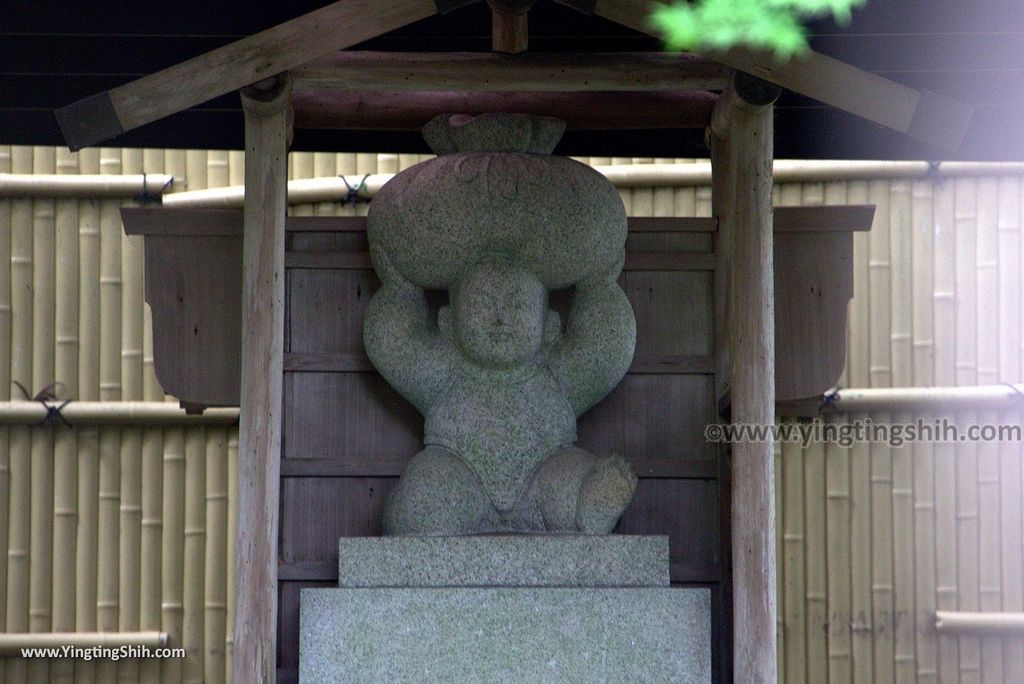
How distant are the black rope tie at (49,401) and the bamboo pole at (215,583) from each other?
74 centimetres

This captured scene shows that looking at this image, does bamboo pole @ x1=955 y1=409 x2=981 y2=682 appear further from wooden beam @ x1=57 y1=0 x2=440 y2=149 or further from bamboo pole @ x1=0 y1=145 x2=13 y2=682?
bamboo pole @ x1=0 y1=145 x2=13 y2=682

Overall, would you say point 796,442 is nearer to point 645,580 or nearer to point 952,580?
point 952,580

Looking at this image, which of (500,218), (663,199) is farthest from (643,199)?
(500,218)

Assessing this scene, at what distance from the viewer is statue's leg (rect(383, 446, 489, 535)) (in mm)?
4609

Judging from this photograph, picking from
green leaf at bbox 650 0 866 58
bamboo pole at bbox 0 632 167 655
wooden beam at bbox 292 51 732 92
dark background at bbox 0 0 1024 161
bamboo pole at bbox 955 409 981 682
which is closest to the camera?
green leaf at bbox 650 0 866 58

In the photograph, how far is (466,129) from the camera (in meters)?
4.93

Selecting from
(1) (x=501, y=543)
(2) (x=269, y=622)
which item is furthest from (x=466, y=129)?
(2) (x=269, y=622)

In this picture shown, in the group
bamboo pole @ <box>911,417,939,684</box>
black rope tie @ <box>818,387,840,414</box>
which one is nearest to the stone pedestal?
black rope tie @ <box>818,387,840,414</box>

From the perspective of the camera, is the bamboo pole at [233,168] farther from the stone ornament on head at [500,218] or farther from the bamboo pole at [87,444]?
the stone ornament on head at [500,218]

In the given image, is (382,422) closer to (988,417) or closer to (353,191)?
(353,191)

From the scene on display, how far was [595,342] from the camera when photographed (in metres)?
4.82

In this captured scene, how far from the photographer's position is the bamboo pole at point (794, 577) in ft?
23.1

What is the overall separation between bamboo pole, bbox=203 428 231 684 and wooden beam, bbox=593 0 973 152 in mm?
3612

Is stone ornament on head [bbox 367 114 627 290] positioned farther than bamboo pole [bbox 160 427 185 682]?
No
